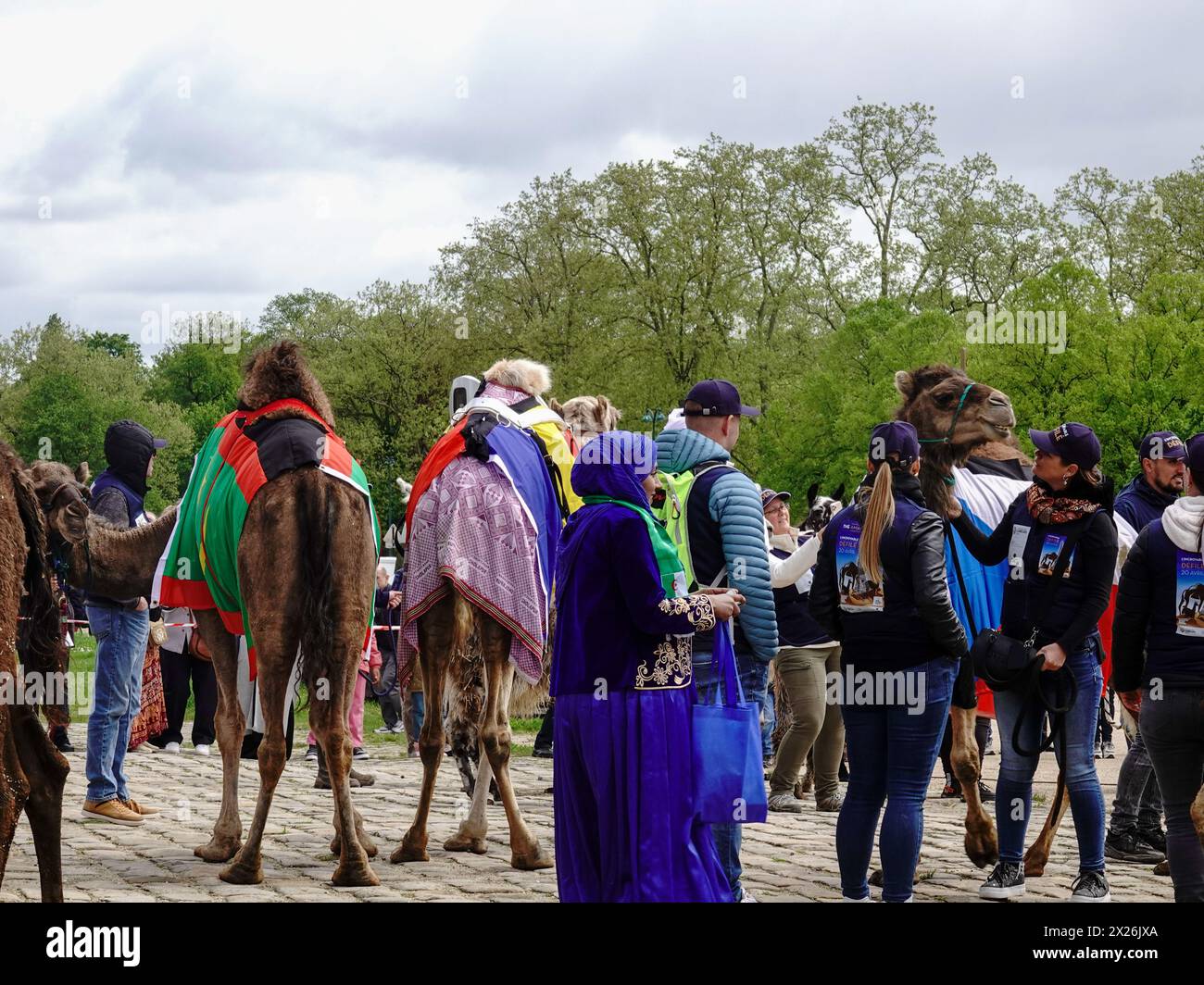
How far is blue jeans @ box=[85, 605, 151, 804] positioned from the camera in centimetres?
999

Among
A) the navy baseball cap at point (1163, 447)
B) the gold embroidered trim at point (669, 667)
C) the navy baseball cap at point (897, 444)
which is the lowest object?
the gold embroidered trim at point (669, 667)

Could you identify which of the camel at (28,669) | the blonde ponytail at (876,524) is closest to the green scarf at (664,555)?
the blonde ponytail at (876,524)

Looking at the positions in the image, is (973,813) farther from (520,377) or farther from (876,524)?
(520,377)

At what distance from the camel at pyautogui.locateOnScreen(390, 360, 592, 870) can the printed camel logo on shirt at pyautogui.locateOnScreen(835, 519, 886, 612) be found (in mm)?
2088

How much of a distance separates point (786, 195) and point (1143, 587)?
38209 millimetres

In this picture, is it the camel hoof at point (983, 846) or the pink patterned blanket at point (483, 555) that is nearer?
the camel hoof at point (983, 846)

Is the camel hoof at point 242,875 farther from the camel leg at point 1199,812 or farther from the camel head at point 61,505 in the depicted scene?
the camel leg at point 1199,812

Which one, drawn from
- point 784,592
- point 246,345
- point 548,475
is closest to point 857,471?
point 784,592

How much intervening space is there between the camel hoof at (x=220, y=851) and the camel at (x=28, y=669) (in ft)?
5.41

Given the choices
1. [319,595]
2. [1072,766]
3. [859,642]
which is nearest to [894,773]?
[859,642]

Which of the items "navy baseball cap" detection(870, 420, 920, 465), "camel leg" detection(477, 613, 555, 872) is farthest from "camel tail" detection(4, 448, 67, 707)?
"navy baseball cap" detection(870, 420, 920, 465)

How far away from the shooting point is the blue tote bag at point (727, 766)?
19.8ft
